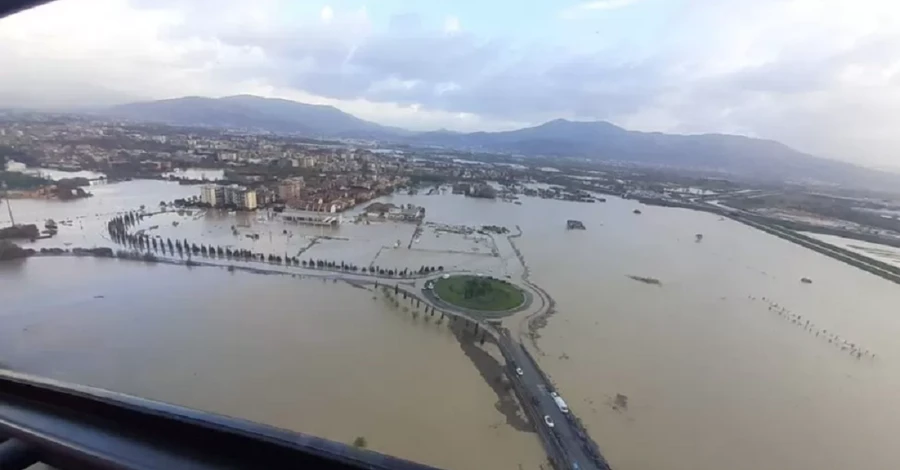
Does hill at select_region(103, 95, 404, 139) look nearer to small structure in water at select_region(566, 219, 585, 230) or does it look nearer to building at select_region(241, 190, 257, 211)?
building at select_region(241, 190, 257, 211)

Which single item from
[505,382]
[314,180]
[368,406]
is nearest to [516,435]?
[505,382]

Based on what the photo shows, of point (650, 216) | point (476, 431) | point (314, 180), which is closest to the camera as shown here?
point (476, 431)

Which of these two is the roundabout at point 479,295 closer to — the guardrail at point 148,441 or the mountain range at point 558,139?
the guardrail at point 148,441

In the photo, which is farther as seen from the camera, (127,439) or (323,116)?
(323,116)

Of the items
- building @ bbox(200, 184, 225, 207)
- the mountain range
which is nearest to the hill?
the mountain range

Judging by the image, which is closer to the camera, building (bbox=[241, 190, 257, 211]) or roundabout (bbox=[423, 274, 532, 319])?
roundabout (bbox=[423, 274, 532, 319])

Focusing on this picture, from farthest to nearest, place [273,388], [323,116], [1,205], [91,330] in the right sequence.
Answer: [323,116], [1,205], [91,330], [273,388]

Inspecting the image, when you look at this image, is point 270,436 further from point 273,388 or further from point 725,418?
point 725,418
